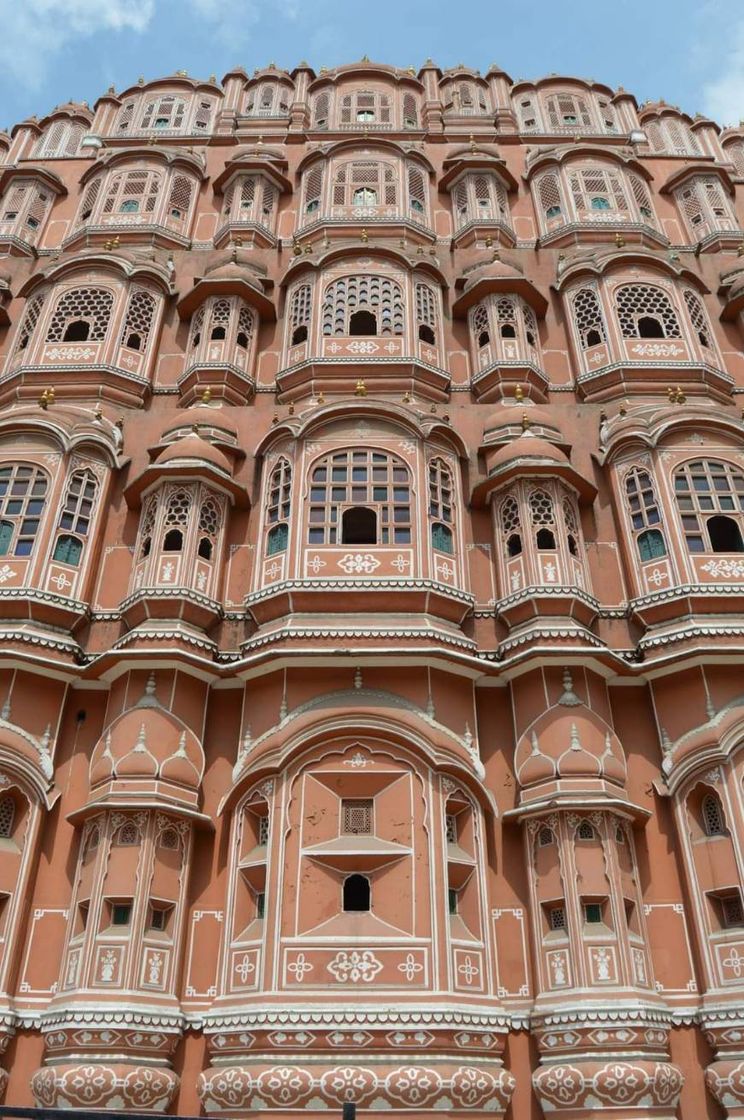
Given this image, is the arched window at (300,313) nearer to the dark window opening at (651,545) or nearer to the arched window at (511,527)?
the arched window at (511,527)

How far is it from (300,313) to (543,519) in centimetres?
911

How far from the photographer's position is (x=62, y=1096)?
11.6m

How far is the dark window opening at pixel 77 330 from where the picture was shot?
21.4m

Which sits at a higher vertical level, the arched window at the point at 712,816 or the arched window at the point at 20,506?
the arched window at the point at 20,506

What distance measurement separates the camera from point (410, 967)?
12125 millimetres

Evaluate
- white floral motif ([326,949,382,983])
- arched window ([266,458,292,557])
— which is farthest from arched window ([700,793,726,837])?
arched window ([266,458,292,557])

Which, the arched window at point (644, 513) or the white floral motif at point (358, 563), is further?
the arched window at point (644, 513)

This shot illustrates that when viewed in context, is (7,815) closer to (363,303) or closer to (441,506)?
(441,506)

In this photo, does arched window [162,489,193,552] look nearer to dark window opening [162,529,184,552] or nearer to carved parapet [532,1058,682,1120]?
dark window opening [162,529,184,552]

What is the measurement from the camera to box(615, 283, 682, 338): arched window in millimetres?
20891

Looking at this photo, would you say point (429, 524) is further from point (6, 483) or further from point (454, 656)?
point (6, 483)

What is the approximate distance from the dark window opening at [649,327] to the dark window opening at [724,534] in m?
6.36

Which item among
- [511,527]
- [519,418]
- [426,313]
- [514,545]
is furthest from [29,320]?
[514,545]

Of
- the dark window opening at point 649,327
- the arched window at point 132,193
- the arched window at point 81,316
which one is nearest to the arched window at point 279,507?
the arched window at point 81,316
